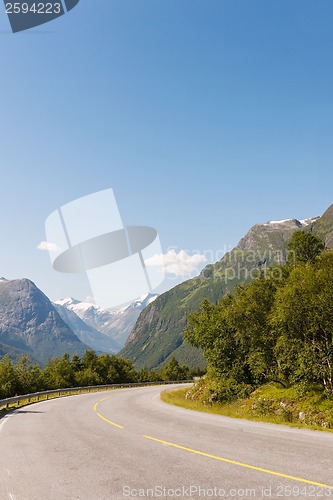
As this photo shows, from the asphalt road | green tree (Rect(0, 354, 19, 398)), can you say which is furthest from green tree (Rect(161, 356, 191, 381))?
the asphalt road

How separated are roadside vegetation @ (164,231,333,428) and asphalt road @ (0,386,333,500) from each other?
24.0 feet

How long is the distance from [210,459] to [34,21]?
13.3 metres

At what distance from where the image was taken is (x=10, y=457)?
10078 millimetres

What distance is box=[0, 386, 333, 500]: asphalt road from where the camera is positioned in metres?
6.78

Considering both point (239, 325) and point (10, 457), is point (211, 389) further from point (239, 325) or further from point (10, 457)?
point (10, 457)

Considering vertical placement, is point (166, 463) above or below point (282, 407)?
above

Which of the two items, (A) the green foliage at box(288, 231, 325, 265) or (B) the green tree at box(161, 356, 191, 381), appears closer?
(A) the green foliage at box(288, 231, 325, 265)

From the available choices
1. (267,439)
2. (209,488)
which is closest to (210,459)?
(209,488)

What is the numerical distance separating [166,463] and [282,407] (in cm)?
1668

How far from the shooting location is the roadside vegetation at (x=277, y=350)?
23.1m

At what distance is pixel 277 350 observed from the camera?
25969 millimetres

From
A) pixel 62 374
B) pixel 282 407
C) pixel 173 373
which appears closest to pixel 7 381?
pixel 62 374

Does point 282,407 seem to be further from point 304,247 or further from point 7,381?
point 7,381

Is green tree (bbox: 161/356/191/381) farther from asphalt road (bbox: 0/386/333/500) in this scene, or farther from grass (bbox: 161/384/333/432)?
asphalt road (bbox: 0/386/333/500)
